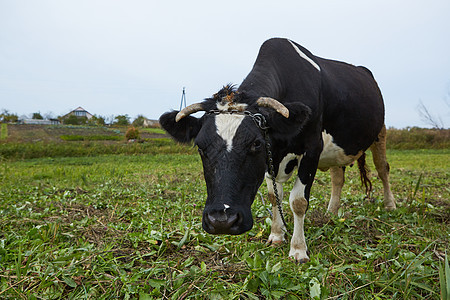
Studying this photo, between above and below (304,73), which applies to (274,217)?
below

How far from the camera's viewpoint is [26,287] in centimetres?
243

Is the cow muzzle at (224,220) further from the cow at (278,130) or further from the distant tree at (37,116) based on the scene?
the distant tree at (37,116)

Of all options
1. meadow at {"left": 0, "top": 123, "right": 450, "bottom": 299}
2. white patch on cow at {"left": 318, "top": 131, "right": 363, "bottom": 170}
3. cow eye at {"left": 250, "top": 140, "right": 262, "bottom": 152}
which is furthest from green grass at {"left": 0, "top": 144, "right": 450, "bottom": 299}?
cow eye at {"left": 250, "top": 140, "right": 262, "bottom": 152}

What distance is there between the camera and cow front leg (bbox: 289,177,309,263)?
3203 mm

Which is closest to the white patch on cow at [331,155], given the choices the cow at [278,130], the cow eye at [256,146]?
the cow at [278,130]

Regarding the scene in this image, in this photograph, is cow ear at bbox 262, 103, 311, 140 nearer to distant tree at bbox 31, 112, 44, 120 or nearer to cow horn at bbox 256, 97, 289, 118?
cow horn at bbox 256, 97, 289, 118

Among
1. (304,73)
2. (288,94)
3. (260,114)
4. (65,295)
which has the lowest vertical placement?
(65,295)

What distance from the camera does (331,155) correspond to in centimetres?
434

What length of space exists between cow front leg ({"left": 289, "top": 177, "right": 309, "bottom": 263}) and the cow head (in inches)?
33.3

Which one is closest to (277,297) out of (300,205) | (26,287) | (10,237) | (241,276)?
(241,276)

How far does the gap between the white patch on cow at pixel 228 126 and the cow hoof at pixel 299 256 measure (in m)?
1.41

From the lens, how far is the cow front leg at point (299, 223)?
3.20m

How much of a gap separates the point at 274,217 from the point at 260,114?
1.52m

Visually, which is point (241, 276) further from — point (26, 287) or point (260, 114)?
point (26, 287)
